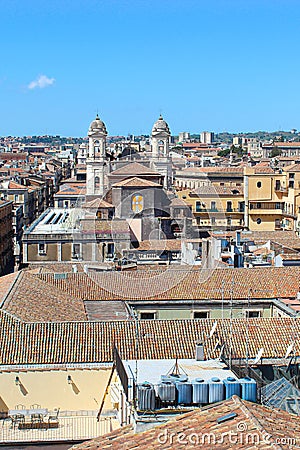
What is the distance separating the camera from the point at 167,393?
9023mm

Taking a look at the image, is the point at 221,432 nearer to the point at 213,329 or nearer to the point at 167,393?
the point at 167,393

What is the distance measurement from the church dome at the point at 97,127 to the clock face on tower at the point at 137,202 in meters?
16.8

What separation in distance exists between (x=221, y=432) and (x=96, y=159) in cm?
5078

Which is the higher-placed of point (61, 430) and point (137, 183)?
point (137, 183)

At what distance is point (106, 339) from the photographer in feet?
50.0

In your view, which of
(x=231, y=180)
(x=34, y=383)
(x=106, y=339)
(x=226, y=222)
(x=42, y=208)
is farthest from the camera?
(x=42, y=208)

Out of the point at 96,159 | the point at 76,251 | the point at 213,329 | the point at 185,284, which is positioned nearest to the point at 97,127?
the point at 96,159

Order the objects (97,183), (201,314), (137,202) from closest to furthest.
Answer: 1. (201,314)
2. (137,202)
3. (97,183)

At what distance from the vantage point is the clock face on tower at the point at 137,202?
41.3 m

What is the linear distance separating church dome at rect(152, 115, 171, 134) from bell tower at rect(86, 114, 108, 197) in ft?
11.1

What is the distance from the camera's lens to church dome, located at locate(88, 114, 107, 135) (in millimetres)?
57875

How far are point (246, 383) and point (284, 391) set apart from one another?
5.33 feet

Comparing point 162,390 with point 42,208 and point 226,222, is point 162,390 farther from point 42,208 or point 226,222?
point 42,208

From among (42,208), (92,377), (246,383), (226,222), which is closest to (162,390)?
(246,383)
